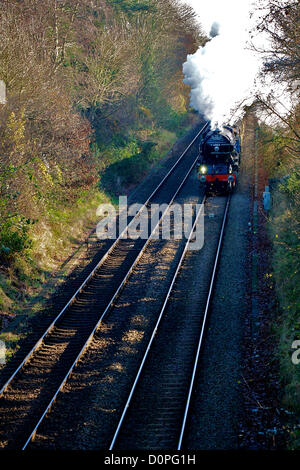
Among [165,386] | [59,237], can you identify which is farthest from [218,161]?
[165,386]

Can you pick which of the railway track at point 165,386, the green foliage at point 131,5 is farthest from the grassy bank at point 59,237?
the green foliage at point 131,5

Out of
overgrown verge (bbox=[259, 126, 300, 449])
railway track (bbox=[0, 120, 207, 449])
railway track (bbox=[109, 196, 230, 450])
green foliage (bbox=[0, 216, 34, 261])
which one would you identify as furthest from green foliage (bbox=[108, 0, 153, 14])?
railway track (bbox=[109, 196, 230, 450])

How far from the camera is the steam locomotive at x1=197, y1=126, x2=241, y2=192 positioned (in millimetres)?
22875

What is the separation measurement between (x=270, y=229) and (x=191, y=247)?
11.6 ft

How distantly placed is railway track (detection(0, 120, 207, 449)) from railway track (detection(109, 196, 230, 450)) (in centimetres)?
166

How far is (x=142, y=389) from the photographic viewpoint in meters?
9.70

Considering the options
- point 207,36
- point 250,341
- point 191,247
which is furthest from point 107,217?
point 207,36

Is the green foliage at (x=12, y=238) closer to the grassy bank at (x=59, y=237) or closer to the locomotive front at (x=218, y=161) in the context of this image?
the grassy bank at (x=59, y=237)

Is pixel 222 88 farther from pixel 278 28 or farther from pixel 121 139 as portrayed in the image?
pixel 278 28

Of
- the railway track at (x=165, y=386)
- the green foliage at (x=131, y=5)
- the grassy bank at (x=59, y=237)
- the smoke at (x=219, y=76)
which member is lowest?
the railway track at (x=165, y=386)

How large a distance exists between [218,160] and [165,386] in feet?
51.7

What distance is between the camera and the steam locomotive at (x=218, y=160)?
22875 mm

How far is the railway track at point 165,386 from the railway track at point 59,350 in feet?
5.44

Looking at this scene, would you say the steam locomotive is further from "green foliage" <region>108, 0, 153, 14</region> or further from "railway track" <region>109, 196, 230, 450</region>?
"green foliage" <region>108, 0, 153, 14</region>
